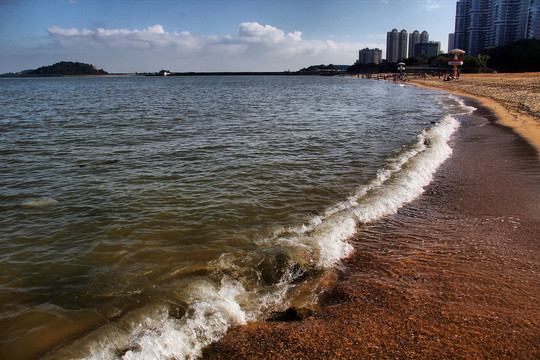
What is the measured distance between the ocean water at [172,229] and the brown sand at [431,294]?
1.51 feet

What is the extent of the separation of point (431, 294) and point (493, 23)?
202 m

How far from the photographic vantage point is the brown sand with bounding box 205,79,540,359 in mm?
3771

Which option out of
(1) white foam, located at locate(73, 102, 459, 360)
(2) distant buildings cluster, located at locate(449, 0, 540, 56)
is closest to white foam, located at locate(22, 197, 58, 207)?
(1) white foam, located at locate(73, 102, 459, 360)

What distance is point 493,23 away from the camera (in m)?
162

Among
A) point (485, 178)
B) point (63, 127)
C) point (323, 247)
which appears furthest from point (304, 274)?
point (63, 127)

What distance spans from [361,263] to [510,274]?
7.15 ft

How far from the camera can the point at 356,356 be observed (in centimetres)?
363

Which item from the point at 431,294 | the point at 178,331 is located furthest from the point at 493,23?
the point at 178,331

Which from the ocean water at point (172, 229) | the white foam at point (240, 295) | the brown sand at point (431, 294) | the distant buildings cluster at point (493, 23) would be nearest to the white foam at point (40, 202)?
the ocean water at point (172, 229)

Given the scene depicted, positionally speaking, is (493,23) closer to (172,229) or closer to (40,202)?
(172,229)

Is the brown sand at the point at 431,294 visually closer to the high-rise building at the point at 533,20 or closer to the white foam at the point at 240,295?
the white foam at the point at 240,295

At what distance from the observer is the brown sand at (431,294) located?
3771 millimetres

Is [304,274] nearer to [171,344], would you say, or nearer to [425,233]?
[171,344]

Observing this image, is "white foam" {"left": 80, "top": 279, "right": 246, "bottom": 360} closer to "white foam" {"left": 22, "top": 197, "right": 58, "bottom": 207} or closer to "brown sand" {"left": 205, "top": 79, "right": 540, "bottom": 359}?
"brown sand" {"left": 205, "top": 79, "right": 540, "bottom": 359}
